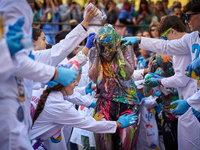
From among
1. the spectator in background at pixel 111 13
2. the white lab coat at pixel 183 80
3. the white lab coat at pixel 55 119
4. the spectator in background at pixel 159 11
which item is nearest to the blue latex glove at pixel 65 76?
the white lab coat at pixel 55 119

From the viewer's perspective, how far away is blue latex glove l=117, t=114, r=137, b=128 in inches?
90.6

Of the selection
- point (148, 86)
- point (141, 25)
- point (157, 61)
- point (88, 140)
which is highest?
point (141, 25)

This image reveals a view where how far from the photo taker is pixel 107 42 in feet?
7.61

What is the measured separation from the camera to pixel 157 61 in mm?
3568

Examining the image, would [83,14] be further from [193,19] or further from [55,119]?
[55,119]

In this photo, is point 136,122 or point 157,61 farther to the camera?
point 157,61

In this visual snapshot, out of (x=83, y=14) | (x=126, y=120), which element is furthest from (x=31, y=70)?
(x=83, y=14)

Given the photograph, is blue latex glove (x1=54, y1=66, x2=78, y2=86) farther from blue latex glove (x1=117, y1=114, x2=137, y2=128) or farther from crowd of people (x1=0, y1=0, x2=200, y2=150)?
blue latex glove (x1=117, y1=114, x2=137, y2=128)

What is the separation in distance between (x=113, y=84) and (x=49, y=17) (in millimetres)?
4440

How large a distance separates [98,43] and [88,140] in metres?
1.78

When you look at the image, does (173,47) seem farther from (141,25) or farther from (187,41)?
(141,25)

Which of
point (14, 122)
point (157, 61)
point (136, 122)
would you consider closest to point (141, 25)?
point (157, 61)

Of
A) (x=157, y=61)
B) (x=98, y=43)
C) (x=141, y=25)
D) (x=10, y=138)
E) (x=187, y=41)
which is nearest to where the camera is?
(x=10, y=138)

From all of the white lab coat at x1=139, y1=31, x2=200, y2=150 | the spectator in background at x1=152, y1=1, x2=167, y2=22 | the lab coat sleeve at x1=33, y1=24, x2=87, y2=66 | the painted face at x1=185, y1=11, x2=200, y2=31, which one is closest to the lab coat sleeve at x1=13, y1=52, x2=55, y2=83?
the lab coat sleeve at x1=33, y1=24, x2=87, y2=66
